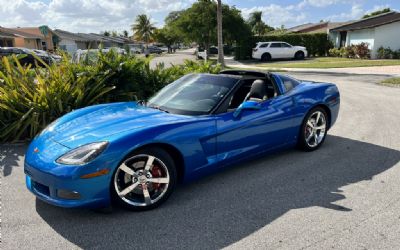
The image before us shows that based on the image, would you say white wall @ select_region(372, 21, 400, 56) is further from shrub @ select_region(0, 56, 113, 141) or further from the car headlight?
the car headlight

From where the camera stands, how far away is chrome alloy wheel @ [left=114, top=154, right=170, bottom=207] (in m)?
3.21

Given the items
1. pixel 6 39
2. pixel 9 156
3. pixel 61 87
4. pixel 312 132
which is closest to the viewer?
pixel 312 132

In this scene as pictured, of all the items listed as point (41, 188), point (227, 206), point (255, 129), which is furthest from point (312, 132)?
point (41, 188)

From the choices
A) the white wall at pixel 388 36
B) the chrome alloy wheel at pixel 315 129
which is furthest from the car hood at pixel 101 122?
the white wall at pixel 388 36

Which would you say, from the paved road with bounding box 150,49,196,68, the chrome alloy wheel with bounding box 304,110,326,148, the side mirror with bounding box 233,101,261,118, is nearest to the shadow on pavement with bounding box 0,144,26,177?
the side mirror with bounding box 233,101,261,118

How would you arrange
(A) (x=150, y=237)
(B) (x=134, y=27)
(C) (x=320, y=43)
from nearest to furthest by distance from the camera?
(A) (x=150, y=237) → (C) (x=320, y=43) → (B) (x=134, y=27)

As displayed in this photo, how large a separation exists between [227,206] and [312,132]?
2251 millimetres

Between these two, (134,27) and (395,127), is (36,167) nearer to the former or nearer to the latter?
(395,127)

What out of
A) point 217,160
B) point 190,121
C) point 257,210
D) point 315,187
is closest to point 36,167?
point 190,121

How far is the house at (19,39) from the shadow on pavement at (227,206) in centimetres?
4729

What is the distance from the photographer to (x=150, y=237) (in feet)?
9.67

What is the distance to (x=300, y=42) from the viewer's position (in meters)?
32.9

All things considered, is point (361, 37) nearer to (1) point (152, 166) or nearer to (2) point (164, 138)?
(2) point (164, 138)

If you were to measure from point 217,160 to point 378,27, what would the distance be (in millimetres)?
28273
